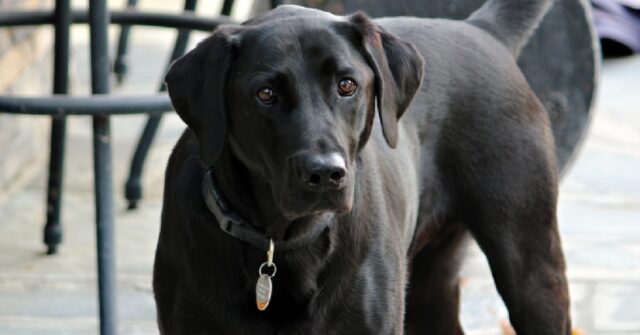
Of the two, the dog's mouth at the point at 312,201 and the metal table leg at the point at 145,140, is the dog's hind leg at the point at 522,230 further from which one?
the metal table leg at the point at 145,140

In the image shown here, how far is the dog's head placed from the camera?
3146 millimetres

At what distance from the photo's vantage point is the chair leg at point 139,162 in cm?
580

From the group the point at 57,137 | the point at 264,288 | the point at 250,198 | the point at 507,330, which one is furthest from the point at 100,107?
the point at 507,330

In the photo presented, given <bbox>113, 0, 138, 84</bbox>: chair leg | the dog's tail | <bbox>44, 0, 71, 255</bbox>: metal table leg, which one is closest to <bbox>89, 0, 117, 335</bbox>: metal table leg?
<bbox>44, 0, 71, 255</bbox>: metal table leg

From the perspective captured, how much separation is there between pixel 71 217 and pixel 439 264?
81.7 inches

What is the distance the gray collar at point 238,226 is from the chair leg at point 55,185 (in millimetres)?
1551

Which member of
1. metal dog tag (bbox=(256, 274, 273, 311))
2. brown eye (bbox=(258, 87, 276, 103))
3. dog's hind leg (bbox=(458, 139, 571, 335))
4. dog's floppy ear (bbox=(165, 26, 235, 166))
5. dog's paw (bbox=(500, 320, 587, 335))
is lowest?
dog's paw (bbox=(500, 320, 587, 335))

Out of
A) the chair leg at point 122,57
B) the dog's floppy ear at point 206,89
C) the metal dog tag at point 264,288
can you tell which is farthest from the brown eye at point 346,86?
the chair leg at point 122,57

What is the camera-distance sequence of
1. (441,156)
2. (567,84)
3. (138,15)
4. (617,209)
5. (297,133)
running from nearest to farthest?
(297,133)
(441,156)
(138,15)
(567,84)
(617,209)

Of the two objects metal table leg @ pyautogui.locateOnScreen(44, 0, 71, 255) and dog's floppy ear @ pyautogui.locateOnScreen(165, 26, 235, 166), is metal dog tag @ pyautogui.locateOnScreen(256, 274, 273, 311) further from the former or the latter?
metal table leg @ pyautogui.locateOnScreen(44, 0, 71, 255)

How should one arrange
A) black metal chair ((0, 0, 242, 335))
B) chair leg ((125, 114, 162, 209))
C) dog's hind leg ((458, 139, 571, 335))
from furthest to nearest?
chair leg ((125, 114, 162, 209))
black metal chair ((0, 0, 242, 335))
dog's hind leg ((458, 139, 571, 335))

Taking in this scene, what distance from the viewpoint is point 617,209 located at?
641 cm

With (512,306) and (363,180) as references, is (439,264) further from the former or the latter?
(363,180)

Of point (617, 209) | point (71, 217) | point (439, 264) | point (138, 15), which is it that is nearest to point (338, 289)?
point (439, 264)
